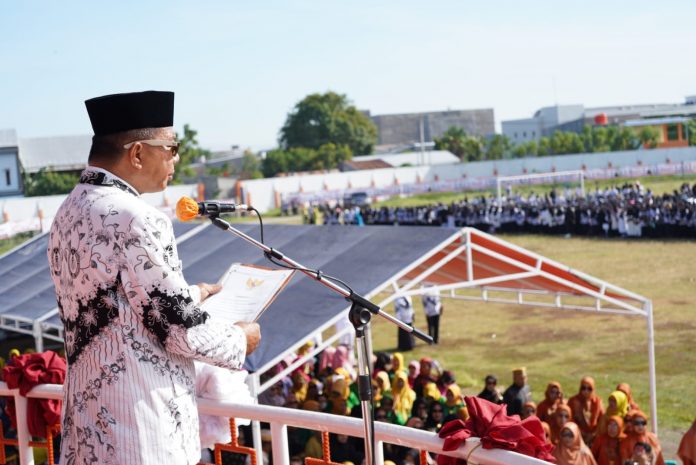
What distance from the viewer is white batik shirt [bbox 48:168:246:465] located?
6.98 feet

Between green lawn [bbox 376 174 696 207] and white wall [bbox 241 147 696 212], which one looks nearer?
green lawn [bbox 376 174 696 207]

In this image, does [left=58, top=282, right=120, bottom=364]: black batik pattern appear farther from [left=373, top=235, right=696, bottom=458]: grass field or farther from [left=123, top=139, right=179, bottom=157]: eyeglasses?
[left=373, top=235, right=696, bottom=458]: grass field

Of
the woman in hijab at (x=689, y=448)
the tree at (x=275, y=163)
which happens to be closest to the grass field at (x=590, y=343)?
the woman in hijab at (x=689, y=448)

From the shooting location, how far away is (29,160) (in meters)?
63.1

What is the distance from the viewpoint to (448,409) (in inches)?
310

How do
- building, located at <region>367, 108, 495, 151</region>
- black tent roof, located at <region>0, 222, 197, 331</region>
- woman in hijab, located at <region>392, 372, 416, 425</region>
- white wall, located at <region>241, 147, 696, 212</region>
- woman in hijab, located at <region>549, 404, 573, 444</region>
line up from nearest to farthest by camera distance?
woman in hijab, located at <region>549, 404, 573, 444</region> → woman in hijab, located at <region>392, 372, 416, 425</region> → black tent roof, located at <region>0, 222, 197, 331</region> → white wall, located at <region>241, 147, 696, 212</region> → building, located at <region>367, 108, 495, 151</region>

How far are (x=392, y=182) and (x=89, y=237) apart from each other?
56912 millimetres

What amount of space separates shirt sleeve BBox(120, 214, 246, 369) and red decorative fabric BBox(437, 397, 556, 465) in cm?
62

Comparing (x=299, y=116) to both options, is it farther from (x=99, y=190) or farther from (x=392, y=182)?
(x=99, y=190)

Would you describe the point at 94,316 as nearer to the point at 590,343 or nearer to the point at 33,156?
the point at 590,343

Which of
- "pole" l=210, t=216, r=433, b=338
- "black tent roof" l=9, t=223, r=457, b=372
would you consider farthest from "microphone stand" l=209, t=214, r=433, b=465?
"black tent roof" l=9, t=223, r=457, b=372

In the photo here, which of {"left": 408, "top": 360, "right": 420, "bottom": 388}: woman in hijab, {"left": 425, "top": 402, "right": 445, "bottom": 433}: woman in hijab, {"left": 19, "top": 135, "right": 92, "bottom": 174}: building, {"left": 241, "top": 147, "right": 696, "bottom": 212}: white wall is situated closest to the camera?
{"left": 425, "top": 402, "right": 445, "bottom": 433}: woman in hijab

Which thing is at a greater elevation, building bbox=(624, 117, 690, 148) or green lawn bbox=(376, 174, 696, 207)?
building bbox=(624, 117, 690, 148)

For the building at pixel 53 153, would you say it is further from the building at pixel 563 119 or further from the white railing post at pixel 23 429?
the white railing post at pixel 23 429
